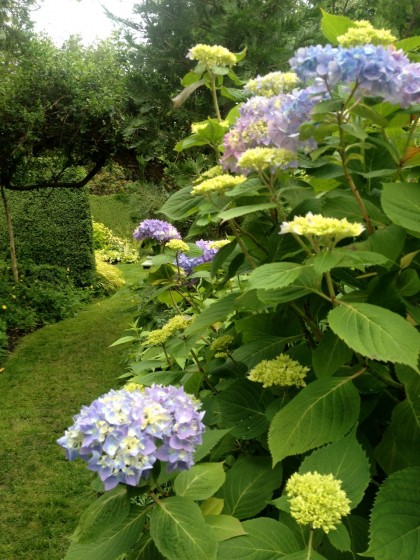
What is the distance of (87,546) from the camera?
100 cm

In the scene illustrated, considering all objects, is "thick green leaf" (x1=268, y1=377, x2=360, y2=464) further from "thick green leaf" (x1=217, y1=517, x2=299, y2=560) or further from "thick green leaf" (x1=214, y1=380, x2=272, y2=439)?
"thick green leaf" (x1=214, y1=380, x2=272, y2=439)

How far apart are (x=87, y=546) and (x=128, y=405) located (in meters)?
0.31

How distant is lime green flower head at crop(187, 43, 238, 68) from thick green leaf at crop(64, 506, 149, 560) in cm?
113

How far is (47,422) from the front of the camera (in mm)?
4676

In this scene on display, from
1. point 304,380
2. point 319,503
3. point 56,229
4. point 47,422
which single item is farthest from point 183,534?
point 56,229

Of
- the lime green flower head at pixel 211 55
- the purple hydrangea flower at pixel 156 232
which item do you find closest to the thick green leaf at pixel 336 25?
the lime green flower head at pixel 211 55

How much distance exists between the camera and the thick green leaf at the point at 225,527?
89 centimetres

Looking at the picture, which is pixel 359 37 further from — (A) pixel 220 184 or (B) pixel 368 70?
(A) pixel 220 184

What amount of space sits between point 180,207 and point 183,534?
0.80 metres

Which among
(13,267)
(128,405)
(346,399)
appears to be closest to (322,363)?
(346,399)

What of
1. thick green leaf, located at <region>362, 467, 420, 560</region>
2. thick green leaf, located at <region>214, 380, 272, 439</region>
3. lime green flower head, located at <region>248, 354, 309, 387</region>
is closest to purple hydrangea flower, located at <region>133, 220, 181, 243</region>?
thick green leaf, located at <region>214, 380, 272, 439</region>

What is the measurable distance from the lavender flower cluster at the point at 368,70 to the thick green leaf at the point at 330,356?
47cm

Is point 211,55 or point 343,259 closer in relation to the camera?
point 343,259

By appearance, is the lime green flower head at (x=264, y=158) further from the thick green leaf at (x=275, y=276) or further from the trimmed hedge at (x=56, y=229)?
the trimmed hedge at (x=56, y=229)
